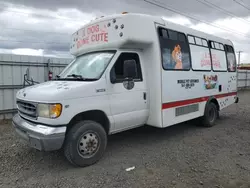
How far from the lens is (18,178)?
147 inches

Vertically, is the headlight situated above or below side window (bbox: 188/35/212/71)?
below

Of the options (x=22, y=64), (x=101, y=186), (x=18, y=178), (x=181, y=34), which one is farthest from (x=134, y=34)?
(x=22, y=64)

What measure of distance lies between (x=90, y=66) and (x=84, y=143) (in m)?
1.62

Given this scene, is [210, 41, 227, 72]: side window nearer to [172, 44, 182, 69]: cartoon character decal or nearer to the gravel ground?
[172, 44, 182, 69]: cartoon character decal

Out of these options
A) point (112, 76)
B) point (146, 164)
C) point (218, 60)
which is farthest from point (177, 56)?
point (146, 164)

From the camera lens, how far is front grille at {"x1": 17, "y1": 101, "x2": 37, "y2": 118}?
12.7 ft

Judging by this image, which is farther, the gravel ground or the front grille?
the front grille

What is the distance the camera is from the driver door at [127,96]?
4.43 metres

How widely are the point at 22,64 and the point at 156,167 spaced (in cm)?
660

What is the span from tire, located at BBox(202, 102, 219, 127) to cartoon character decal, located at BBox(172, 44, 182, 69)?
200 centimetres

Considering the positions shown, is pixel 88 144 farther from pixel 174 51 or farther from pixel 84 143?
pixel 174 51

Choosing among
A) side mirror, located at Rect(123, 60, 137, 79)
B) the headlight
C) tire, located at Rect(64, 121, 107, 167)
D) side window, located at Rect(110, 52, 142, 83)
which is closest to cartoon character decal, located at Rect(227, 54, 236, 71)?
side window, located at Rect(110, 52, 142, 83)

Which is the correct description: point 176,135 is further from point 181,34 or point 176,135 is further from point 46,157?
point 46,157

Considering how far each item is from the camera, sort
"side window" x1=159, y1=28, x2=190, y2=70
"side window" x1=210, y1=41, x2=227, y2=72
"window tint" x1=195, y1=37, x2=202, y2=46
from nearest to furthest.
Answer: "side window" x1=159, y1=28, x2=190, y2=70 < "window tint" x1=195, y1=37, x2=202, y2=46 < "side window" x1=210, y1=41, x2=227, y2=72
